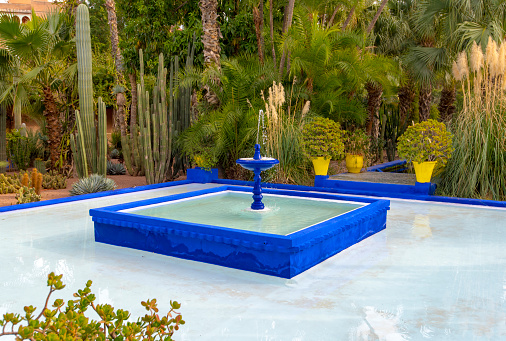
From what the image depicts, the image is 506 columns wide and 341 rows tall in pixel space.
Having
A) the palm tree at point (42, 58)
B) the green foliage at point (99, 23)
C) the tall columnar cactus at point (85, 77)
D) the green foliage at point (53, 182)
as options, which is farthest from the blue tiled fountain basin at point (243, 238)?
the green foliage at point (99, 23)

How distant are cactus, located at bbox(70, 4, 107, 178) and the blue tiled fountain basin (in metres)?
4.38

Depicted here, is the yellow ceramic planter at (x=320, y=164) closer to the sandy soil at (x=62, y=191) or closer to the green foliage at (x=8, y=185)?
the sandy soil at (x=62, y=191)

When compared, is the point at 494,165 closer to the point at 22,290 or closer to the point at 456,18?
the point at 456,18

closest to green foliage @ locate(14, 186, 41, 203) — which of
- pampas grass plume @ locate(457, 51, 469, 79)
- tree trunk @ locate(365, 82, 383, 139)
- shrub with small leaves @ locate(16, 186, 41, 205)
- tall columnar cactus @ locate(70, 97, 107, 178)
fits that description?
shrub with small leaves @ locate(16, 186, 41, 205)

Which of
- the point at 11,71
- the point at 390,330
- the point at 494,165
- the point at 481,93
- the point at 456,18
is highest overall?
the point at 456,18

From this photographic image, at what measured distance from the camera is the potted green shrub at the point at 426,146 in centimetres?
884

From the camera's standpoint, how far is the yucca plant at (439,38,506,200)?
845 centimetres

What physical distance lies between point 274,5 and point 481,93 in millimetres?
7321

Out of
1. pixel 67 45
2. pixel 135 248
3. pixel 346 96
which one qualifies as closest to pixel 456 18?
pixel 346 96

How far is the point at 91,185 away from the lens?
980 centimetres

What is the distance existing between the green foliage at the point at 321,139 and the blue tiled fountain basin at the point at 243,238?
3.51 meters

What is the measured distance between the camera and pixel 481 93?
8898 mm

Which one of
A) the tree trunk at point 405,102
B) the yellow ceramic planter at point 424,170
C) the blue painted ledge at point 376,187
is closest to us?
the yellow ceramic planter at point 424,170

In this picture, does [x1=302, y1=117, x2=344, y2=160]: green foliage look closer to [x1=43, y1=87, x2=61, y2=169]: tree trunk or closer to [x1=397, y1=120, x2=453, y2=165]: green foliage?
[x1=397, y1=120, x2=453, y2=165]: green foliage
